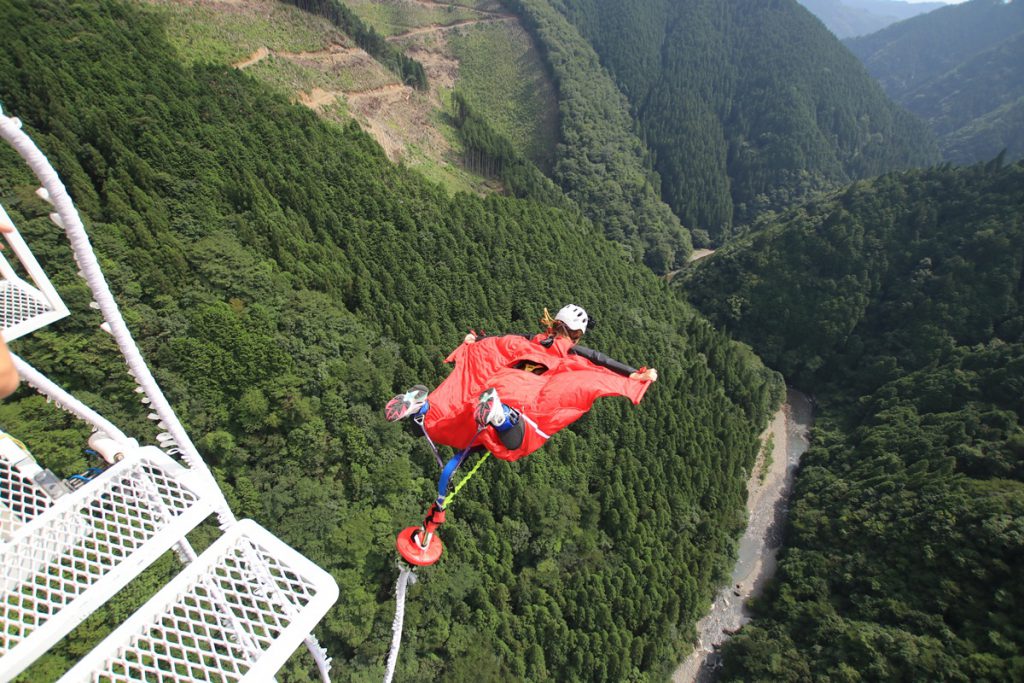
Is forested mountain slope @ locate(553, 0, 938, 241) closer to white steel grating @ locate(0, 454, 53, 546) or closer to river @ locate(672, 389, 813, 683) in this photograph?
river @ locate(672, 389, 813, 683)

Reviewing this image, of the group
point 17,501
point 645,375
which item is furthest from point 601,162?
point 17,501

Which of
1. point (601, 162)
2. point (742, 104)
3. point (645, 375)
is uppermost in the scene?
point (742, 104)

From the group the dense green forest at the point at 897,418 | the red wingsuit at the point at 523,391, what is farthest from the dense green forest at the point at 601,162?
the red wingsuit at the point at 523,391

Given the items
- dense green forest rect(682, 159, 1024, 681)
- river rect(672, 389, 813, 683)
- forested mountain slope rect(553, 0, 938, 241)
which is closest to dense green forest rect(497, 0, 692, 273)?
forested mountain slope rect(553, 0, 938, 241)

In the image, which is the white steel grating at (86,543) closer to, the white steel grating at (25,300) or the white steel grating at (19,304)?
the white steel grating at (25,300)

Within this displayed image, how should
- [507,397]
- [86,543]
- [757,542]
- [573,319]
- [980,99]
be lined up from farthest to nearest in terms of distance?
[980,99], [757,542], [573,319], [507,397], [86,543]

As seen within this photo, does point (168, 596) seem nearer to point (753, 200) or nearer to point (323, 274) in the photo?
point (323, 274)

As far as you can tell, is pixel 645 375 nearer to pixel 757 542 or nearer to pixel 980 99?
pixel 757 542

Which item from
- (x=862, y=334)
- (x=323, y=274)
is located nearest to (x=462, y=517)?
(x=323, y=274)
